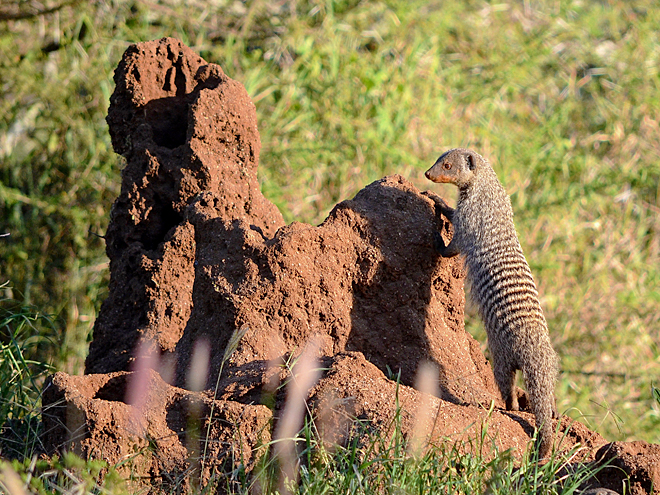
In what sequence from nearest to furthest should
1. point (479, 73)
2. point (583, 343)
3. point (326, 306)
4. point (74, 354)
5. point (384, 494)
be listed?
1. point (384, 494)
2. point (326, 306)
3. point (74, 354)
4. point (583, 343)
5. point (479, 73)

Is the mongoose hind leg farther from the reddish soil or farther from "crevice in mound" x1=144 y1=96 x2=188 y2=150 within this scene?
"crevice in mound" x1=144 y1=96 x2=188 y2=150

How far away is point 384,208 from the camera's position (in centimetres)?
314

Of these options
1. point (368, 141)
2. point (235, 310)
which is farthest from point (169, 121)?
point (368, 141)

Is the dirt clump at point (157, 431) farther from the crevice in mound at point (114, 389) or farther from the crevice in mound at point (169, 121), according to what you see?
the crevice in mound at point (169, 121)

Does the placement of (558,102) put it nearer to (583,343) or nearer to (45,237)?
(583,343)

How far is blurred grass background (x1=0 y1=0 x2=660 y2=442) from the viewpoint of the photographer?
538 cm

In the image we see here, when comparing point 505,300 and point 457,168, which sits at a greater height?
point 457,168

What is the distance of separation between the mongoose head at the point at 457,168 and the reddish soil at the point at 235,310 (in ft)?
0.81

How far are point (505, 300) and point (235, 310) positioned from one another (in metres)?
1.16

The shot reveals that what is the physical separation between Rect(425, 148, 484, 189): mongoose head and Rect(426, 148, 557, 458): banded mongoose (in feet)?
0.55

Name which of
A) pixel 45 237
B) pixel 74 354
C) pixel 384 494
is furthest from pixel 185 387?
pixel 45 237

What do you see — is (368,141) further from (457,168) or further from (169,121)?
(169,121)

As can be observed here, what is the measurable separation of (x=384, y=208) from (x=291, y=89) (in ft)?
8.74

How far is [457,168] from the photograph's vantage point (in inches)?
139
